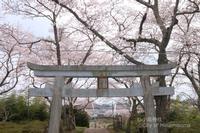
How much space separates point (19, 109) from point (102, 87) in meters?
23.2

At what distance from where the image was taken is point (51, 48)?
77.0 feet

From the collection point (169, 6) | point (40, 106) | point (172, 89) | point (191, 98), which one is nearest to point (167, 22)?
Answer: point (169, 6)

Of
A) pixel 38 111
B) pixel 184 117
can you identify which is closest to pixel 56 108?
pixel 184 117

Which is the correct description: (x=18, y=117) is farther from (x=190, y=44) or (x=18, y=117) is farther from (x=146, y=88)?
(x=146, y=88)

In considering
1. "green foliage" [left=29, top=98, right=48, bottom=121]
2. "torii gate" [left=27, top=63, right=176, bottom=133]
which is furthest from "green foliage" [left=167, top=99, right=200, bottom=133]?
"green foliage" [left=29, top=98, right=48, bottom=121]

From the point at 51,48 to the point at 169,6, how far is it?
832 centimetres

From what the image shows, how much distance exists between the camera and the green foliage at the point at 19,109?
113 feet

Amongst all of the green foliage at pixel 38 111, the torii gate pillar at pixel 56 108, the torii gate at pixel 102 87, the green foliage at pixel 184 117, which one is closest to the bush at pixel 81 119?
the green foliage at pixel 38 111

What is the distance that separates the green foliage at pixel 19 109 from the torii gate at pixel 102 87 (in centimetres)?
2205

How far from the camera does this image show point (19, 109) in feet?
114

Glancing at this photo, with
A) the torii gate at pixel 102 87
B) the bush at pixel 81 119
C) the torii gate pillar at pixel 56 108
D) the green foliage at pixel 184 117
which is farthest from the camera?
the bush at pixel 81 119

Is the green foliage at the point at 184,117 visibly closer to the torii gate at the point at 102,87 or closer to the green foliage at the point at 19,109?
the torii gate at the point at 102,87

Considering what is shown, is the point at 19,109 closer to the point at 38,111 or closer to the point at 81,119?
the point at 38,111

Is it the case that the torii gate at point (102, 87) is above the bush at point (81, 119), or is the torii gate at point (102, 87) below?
above
